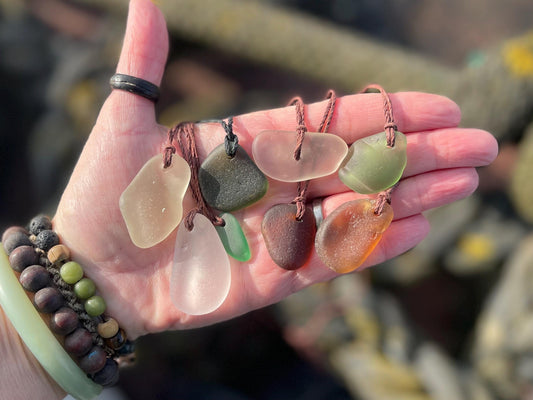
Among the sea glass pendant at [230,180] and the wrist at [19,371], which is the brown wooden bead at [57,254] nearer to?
the wrist at [19,371]

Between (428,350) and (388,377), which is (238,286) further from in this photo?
(428,350)

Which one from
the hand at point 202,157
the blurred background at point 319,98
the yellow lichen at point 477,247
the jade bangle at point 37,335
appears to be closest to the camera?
the jade bangle at point 37,335

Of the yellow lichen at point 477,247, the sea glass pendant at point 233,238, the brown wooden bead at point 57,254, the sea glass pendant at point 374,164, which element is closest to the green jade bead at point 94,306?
the brown wooden bead at point 57,254

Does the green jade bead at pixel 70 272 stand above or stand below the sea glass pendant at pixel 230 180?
below

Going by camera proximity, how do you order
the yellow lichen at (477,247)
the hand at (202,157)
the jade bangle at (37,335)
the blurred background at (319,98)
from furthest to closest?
the yellow lichen at (477,247), the blurred background at (319,98), the hand at (202,157), the jade bangle at (37,335)

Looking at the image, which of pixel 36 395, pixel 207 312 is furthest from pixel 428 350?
pixel 36 395

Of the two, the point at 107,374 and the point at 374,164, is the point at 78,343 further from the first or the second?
the point at 374,164

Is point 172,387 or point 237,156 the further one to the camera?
point 172,387
